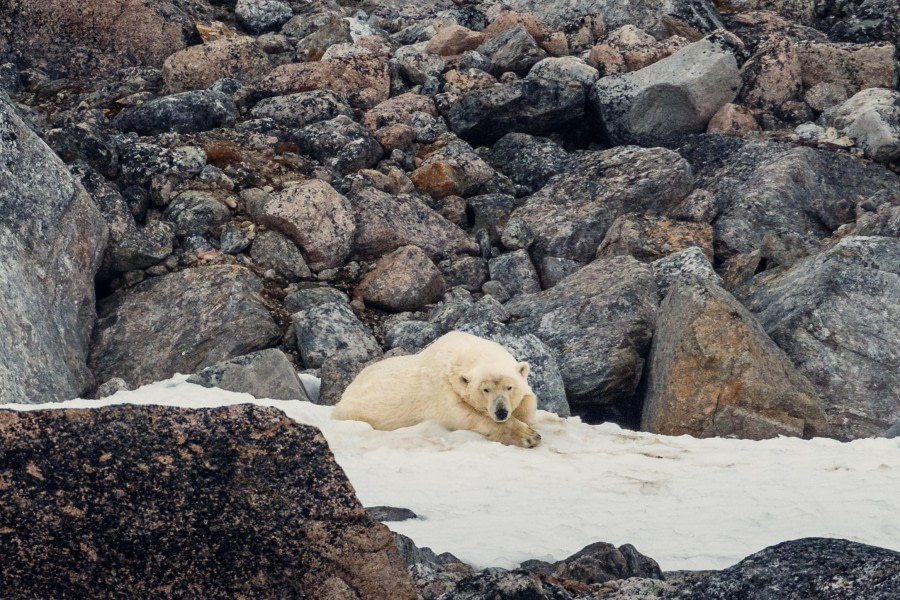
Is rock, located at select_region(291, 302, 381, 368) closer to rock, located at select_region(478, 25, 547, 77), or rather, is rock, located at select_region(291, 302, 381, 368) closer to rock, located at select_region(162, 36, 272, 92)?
rock, located at select_region(162, 36, 272, 92)

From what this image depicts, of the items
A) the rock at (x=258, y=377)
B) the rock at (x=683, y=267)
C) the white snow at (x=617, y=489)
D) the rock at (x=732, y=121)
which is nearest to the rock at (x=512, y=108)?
the rock at (x=732, y=121)

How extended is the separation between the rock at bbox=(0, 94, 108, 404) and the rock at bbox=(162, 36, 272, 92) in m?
7.20

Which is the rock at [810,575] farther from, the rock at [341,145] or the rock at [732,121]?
the rock at [732,121]

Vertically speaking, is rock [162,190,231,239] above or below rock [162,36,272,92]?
below

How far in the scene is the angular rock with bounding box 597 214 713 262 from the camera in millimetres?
16688

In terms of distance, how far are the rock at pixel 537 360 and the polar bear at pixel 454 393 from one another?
5.25 feet

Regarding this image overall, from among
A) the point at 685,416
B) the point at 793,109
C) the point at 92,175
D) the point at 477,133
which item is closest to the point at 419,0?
the point at 477,133

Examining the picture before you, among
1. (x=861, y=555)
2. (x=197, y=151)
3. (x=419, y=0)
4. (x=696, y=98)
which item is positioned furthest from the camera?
(x=419, y=0)

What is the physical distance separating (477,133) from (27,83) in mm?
9943

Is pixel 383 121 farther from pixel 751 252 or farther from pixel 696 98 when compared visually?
pixel 751 252

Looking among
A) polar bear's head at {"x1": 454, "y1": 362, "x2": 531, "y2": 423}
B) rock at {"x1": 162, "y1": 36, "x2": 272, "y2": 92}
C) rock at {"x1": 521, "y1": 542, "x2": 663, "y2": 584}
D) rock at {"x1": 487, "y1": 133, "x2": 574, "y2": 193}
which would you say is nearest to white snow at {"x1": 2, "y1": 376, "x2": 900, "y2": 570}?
polar bear's head at {"x1": 454, "y1": 362, "x2": 531, "y2": 423}

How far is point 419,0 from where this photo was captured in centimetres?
2959

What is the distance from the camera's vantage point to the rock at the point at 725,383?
11.4 m

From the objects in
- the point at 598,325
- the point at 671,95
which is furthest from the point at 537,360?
the point at 671,95
